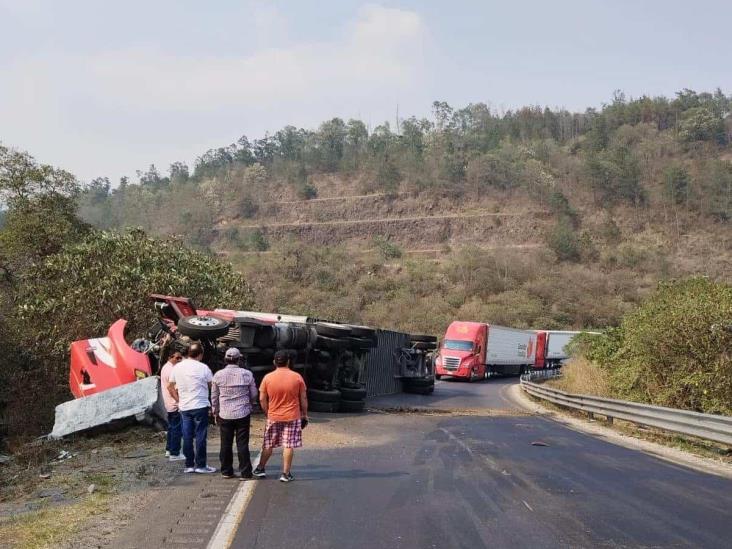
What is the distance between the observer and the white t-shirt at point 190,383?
990 centimetres

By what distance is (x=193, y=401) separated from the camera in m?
9.91

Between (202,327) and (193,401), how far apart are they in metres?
4.39

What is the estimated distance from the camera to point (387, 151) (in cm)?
13012

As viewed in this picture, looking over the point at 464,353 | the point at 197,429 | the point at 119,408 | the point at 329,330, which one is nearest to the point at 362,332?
the point at 329,330

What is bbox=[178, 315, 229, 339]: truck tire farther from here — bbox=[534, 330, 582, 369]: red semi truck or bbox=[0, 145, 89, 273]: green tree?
bbox=[534, 330, 582, 369]: red semi truck

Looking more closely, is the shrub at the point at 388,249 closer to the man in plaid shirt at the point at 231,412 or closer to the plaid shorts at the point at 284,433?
the man in plaid shirt at the point at 231,412

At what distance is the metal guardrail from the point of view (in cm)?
1296

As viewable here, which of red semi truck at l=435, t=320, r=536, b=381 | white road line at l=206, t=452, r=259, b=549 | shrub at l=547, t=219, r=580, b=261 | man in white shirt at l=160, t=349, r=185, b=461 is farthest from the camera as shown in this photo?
shrub at l=547, t=219, r=580, b=261

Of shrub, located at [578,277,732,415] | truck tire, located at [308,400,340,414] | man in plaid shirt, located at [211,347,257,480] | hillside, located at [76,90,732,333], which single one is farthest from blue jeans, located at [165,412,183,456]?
hillside, located at [76,90,732,333]

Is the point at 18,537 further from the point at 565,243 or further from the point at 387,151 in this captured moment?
the point at 387,151

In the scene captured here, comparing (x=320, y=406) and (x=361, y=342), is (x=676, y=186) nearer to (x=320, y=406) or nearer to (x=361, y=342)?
(x=361, y=342)

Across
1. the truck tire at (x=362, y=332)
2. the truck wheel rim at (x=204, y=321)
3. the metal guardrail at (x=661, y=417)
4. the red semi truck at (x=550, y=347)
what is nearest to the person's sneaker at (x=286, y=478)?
the truck wheel rim at (x=204, y=321)

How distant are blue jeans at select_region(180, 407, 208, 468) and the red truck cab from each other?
33999mm

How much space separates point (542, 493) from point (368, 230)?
10102 centimetres
